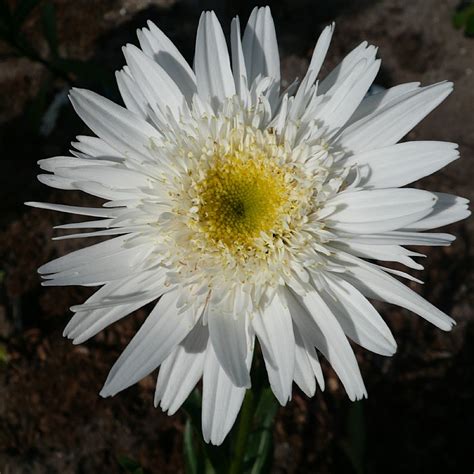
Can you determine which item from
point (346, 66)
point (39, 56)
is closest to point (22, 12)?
point (39, 56)

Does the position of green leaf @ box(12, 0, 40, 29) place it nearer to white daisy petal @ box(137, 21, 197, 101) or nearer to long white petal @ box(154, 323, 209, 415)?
white daisy petal @ box(137, 21, 197, 101)

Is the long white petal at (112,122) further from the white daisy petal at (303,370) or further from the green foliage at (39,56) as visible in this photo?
the green foliage at (39,56)

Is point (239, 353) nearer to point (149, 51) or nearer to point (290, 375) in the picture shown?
point (290, 375)

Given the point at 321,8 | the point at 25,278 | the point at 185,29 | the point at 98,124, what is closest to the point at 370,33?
the point at 321,8

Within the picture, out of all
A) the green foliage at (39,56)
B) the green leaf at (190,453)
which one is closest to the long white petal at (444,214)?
the green leaf at (190,453)

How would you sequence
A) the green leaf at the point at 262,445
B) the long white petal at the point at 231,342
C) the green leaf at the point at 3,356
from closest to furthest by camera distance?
the long white petal at the point at 231,342, the green leaf at the point at 262,445, the green leaf at the point at 3,356

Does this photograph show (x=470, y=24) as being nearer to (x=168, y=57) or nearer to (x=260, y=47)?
(x=260, y=47)
